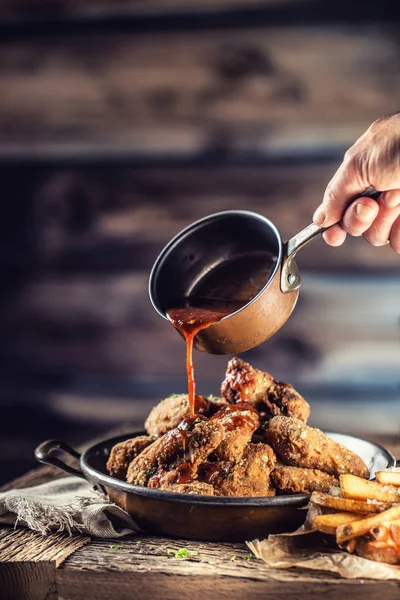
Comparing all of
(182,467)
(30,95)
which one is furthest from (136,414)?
(182,467)

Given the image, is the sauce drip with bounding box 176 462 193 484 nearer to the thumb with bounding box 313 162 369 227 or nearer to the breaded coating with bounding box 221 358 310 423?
the breaded coating with bounding box 221 358 310 423

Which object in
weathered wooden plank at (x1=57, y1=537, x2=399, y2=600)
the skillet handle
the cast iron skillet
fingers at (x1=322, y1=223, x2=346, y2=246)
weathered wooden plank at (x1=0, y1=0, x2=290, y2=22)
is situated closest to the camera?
weathered wooden plank at (x1=57, y1=537, x2=399, y2=600)

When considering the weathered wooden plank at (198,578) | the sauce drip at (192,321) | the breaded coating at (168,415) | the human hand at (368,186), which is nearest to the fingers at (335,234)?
the human hand at (368,186)

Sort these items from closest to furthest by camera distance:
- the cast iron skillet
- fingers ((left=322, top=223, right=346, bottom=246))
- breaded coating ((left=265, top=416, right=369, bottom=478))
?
1. the cast iron skillet
2. breaded coating ((left=265, top=416, right=369, bottom=478))
3. fingers ((left=322, top=223, right=346, bottom=246))

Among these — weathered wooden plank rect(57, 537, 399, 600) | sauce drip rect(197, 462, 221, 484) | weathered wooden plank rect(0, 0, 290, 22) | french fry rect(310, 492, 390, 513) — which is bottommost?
weathered wooden plank rect(57, 537, 399, 600)

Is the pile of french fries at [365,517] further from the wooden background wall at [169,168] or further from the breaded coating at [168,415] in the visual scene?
the wooden background wall at [169,168]

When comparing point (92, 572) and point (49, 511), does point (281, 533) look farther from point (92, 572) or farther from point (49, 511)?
point (49, 511)

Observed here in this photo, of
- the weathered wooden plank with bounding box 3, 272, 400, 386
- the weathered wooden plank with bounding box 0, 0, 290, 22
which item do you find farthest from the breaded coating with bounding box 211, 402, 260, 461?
the weathered wooden plank with bounding box 0, 0, 290, 22
